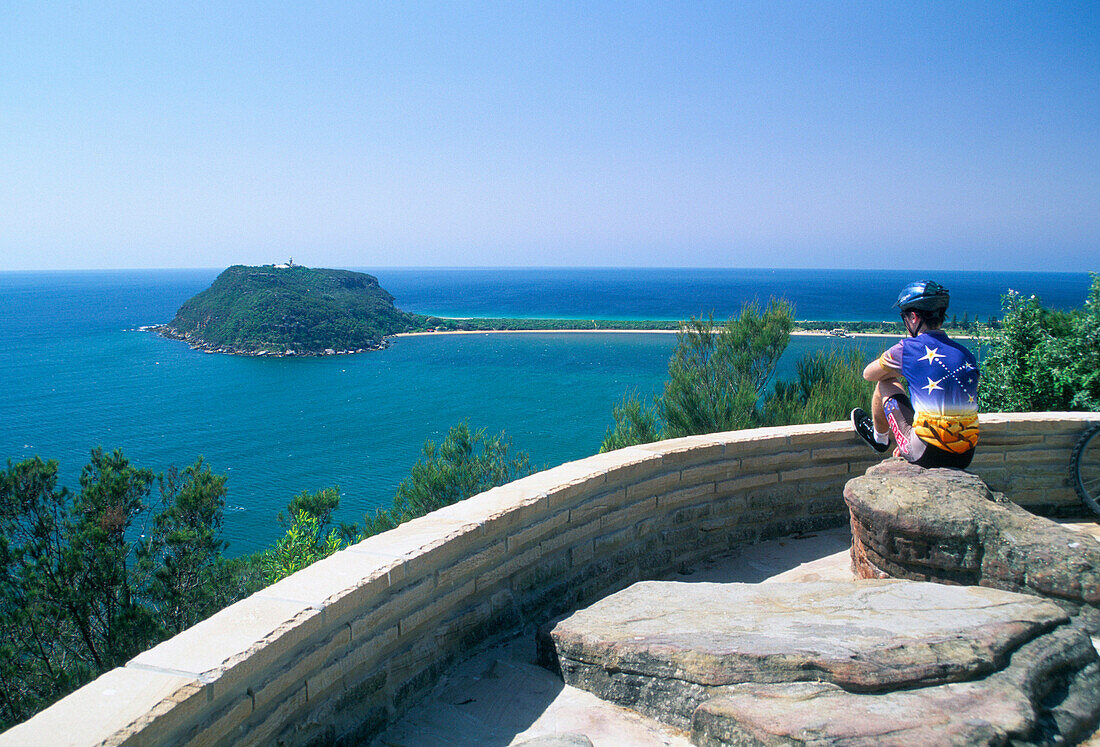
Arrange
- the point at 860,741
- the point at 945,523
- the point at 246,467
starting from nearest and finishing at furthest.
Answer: the point at 860,741 < the point at 945,523 < the point at 246,467

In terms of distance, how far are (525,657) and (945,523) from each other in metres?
2.04

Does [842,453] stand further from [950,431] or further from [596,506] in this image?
[596,506]

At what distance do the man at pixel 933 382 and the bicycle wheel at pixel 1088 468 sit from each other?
174 centimetres

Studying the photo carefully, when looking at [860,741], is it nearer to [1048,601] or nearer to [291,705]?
[1048,601]

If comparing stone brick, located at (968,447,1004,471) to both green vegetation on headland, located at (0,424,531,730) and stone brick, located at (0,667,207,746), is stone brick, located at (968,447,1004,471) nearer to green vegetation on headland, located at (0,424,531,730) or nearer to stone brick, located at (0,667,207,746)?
stone brick, located at (0,667,207,746)

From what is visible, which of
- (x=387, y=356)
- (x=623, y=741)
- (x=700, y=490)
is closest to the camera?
(x=623, y=741)

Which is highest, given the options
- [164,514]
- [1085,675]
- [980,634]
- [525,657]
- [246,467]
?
[980,634]

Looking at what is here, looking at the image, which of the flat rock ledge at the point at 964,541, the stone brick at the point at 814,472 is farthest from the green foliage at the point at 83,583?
the flat rock ledge at the point at 964,541

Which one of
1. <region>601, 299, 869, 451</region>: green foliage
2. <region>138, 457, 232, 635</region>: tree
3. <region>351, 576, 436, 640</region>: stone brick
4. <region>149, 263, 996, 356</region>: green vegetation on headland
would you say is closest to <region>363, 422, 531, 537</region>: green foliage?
<region>138, 457, 232, 635</region>: tree

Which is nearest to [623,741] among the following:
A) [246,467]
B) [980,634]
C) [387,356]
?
[980,634]

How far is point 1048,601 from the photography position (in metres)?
2.84

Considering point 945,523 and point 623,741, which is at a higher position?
point 945,523

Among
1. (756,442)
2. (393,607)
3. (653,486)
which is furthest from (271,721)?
(756,442)

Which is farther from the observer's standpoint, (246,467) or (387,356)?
(387,356)
